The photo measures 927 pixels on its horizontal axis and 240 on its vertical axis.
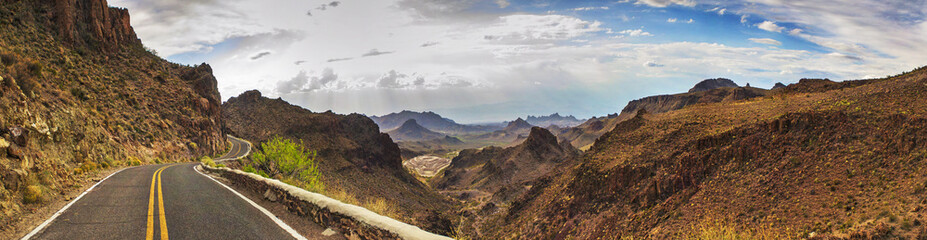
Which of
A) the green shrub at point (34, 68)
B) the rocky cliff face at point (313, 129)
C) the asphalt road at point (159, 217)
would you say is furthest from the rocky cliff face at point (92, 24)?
the asphalt road at point (159, 217)

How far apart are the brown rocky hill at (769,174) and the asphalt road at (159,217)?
12.6 meters

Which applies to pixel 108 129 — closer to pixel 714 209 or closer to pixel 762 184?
pixel 714 209

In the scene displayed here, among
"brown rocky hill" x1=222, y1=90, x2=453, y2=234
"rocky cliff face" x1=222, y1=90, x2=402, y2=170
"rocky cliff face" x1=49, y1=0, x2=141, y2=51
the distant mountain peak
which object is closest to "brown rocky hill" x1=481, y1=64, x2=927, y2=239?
"brown rocky hill" x1=222, y1=90, x2=453, y2=234

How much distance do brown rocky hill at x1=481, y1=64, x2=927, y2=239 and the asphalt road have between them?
12.6 meters

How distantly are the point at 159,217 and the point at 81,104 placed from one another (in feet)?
110

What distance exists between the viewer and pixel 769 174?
84.6 ft

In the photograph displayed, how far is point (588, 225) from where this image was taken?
36188mm

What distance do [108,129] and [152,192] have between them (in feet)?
96.0

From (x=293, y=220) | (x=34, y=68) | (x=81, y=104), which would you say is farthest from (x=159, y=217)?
(x=81, y=104)

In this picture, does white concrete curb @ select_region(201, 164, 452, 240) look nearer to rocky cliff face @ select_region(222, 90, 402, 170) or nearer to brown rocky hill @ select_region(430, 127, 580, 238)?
brown rocky hill @ select_region(430, 127, 580, 238)

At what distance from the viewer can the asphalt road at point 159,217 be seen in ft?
25.6

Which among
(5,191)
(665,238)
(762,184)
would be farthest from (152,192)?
(762,184)

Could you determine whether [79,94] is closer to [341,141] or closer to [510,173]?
[341,141]

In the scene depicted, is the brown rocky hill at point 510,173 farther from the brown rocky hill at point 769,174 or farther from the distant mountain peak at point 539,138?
the brown rocky hill at point 769,174
